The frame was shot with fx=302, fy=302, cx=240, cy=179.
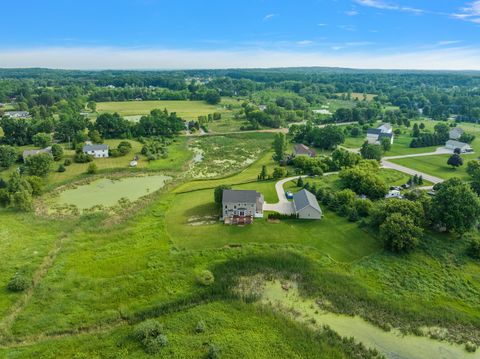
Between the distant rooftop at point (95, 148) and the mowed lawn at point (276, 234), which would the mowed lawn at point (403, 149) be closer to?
the mowed lawn at point (276, 234)

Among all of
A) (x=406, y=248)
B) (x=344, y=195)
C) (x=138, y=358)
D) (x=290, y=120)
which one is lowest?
→ (x=138, y=358)

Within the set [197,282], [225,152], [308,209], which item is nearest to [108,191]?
[197,282]

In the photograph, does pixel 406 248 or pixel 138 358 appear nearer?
pixel 138 358

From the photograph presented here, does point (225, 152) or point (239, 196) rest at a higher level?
point (225, 152)

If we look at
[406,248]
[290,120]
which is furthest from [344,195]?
[290,120]

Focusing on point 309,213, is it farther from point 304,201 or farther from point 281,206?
point 281,206

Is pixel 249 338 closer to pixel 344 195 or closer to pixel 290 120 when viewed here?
pixel 344 195

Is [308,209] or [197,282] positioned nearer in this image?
[197,282]
